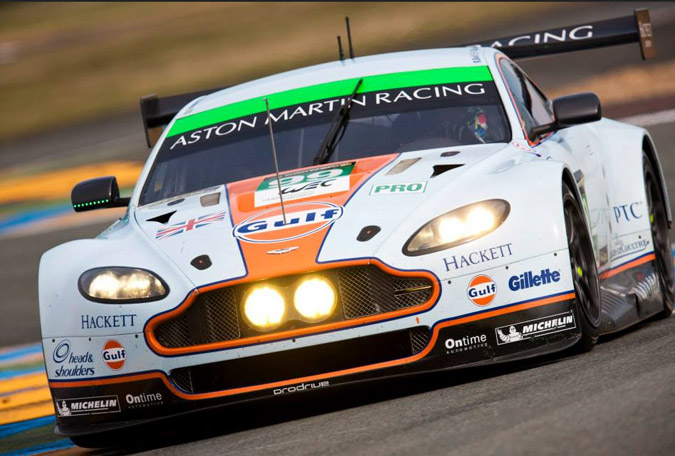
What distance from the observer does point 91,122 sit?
76.8ft

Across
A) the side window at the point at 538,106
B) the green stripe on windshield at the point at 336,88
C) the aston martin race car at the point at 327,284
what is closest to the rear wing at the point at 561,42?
the side window at the point at 538,106

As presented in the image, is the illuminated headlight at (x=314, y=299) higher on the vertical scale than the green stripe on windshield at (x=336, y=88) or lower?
lower

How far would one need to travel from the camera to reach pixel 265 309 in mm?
4832

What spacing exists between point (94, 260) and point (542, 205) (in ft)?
5.59

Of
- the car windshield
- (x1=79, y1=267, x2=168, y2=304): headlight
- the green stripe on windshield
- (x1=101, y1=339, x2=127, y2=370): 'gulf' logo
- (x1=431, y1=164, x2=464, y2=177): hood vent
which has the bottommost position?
(x1=101, y1=339, x2=127, y2=370): 'gulf' logo

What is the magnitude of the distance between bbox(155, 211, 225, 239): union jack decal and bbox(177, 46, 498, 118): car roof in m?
1.61

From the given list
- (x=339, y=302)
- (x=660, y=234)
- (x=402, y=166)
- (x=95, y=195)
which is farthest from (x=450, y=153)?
(x=660, y=234)

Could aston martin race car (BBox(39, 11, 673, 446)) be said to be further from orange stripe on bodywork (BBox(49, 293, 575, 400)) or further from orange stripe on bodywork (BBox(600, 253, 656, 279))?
orange stripe on bodywork (BBox(600, 253, 656, 279))

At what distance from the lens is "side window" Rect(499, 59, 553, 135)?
6547 mm

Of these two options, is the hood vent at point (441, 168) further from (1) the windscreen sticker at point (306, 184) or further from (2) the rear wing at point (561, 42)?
(2) the rear wing at point (561, 42)

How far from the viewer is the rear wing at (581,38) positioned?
27.3 feet

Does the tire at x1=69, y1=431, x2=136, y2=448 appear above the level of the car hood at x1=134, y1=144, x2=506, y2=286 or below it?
below

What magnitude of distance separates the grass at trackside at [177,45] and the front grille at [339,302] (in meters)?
15.2

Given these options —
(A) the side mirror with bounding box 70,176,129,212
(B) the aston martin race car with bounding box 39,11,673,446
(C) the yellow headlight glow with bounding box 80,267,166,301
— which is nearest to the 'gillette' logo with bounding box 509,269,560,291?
(B) the aston martin race car with bounding box 39,11,673,446
